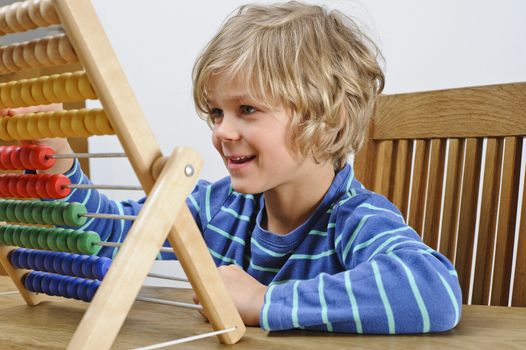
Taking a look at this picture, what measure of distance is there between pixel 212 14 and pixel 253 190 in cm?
161

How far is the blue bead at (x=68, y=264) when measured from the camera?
809 millimetres

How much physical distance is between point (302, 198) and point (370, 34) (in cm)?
35

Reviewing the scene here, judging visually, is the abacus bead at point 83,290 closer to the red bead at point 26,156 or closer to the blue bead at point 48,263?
the blue bead at point 48,263

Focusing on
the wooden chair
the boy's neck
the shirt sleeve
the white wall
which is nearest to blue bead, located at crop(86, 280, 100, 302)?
the shirt sleeve

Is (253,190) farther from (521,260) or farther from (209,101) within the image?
(521,260)

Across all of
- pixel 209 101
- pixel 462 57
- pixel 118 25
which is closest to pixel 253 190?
pixel 209 101

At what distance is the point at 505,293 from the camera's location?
1.01 m

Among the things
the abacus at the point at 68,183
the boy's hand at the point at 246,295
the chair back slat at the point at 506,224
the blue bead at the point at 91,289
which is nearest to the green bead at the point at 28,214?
the abacus at the point at 68,183

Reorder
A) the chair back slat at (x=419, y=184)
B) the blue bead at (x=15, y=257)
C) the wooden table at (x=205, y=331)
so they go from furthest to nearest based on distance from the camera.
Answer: the chair back slat at (x=419, y=184) → the blue bead at (x=15, y=257) → the wooden table at (x=205, y=331)

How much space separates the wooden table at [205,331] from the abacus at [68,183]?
0.12 feet

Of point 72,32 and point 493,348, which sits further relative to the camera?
point 493,348

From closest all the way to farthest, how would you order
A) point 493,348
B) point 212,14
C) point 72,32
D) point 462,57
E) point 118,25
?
point 72,32, point 493,348, point 462,57, point 212,14, point 118,25

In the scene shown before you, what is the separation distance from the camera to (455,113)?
3.43ft

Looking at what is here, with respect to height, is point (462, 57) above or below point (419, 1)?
below
